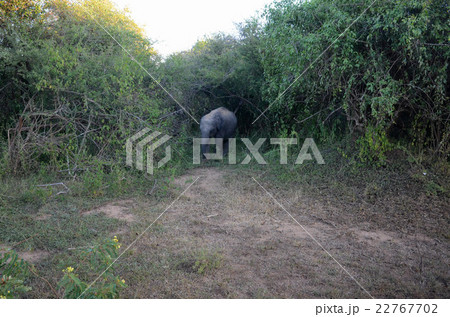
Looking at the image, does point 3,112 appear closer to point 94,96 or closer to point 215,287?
point 94,96

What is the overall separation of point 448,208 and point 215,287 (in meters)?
3.88

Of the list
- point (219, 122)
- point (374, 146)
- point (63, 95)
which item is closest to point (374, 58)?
point (374, 146)

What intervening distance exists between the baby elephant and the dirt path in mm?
3715

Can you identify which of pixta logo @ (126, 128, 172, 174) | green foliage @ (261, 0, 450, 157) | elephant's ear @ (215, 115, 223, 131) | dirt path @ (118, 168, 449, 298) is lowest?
dirt path @ (118, 168, 449, 298)

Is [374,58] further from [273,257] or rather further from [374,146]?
[273,257]

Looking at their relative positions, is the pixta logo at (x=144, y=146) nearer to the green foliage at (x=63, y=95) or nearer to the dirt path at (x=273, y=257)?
the green foliage at (x=63, y=95)

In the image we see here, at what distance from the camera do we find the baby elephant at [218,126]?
935cm

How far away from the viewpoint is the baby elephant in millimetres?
9352

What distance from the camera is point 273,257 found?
4.03m

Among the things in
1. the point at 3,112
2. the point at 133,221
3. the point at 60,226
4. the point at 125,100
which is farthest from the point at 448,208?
the point at 3,112

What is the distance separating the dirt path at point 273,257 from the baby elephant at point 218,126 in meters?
3.72

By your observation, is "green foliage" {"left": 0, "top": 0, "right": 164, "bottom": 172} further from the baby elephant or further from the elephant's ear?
the elephant's ear

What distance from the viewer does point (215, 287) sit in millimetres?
3359

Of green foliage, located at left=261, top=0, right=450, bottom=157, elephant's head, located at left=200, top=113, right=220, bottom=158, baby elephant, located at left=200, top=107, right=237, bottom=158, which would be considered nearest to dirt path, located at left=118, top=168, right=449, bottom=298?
green foliage, located at left=261, top=0, right=450, bottom=157
